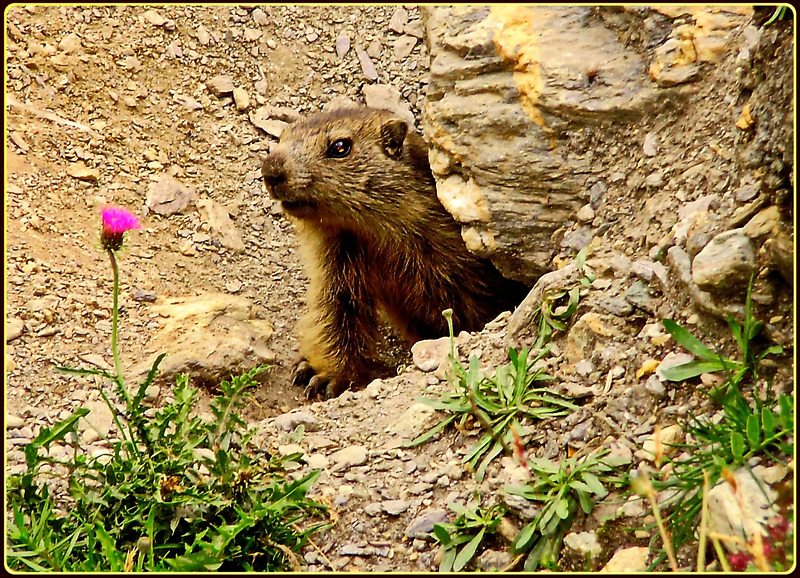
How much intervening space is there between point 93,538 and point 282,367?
9.51ft

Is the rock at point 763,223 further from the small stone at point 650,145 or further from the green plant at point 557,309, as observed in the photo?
the small stone at point 650,145

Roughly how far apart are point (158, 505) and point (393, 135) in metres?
3.15

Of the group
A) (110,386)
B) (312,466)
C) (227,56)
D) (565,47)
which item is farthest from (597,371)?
(227,56)

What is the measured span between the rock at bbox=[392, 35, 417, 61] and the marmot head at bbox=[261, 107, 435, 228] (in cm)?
90

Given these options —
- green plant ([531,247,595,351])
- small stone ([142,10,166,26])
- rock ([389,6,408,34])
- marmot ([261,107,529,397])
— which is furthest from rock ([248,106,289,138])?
green plant ([531,247,595,351])

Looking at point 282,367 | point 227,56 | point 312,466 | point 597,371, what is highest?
point 227,56

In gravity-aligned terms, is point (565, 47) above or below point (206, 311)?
above

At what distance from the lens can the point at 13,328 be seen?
438cm

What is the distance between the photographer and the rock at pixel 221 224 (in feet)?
18.2

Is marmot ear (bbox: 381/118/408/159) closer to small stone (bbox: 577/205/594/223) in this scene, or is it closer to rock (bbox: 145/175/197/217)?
rock (bbox: 145/175/197/217)

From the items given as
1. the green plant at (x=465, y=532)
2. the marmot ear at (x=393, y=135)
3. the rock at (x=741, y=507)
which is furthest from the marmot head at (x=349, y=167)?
the rock at (x=741, y=507)

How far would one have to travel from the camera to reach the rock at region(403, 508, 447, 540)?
2814 millimetres

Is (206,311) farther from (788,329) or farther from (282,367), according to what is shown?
(788,329)

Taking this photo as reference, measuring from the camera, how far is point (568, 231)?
160 inches
